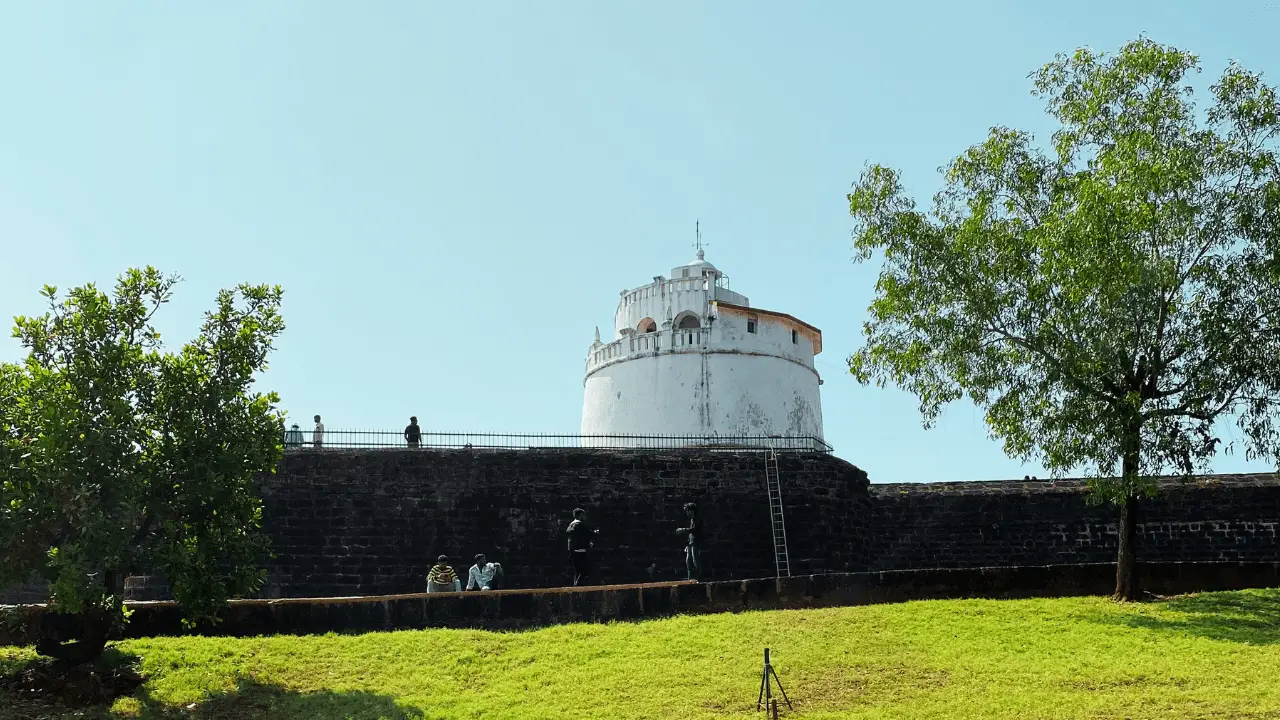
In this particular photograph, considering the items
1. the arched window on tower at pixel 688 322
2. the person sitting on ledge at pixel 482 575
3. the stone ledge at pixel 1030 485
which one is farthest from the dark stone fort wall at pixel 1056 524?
the person sitting on ledge at pixel 482 575

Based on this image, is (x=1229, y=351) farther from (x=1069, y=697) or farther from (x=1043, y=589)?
(x=1069, y=697)

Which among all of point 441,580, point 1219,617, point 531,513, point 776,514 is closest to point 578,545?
point 441,580

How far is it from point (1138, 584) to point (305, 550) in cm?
1079

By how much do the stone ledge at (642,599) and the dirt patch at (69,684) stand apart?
0.65 m

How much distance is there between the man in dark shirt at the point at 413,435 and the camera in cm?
1928

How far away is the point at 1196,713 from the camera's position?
9172mm

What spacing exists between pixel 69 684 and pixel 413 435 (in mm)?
9369

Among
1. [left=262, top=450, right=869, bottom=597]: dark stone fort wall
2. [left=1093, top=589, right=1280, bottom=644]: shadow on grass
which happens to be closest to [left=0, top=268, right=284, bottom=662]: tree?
[left=262, top=450, right=869, bottom=597]: dark stone fort wall

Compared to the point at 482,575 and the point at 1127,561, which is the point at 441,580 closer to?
the point at 482,575

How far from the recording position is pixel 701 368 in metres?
24.3

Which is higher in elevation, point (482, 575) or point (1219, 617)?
point (482, 575)

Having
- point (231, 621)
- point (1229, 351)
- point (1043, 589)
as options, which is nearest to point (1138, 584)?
point (1043, 589)

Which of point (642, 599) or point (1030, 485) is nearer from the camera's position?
point (642, 599)

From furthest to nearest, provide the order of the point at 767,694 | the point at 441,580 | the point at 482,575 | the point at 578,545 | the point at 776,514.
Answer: the point at 776,514 → the point at 578,545 → the point at 482,575 → the point at 441,580 → the point at 767,694
